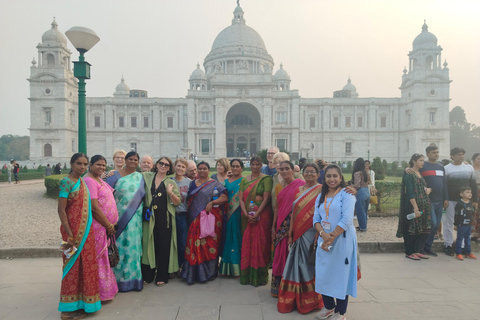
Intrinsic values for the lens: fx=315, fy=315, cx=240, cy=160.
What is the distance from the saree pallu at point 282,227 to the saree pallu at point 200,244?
0.93 meters

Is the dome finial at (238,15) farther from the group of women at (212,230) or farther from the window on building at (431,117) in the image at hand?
the group of women at (212,230)

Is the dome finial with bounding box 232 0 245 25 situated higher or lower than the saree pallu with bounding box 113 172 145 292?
higher

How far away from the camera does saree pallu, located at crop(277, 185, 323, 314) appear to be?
3.61m

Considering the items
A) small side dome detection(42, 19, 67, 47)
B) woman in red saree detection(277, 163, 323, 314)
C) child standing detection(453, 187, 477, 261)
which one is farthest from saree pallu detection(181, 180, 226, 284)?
small side dome detection(42, 19, 67, 47)

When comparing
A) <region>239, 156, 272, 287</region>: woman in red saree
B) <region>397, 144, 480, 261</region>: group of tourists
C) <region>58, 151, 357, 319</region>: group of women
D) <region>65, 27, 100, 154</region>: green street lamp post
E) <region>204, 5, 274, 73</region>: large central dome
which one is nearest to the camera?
<region>58, 151, 357, 319</region>: group of women

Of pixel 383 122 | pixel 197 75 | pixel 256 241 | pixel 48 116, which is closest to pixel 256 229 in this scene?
pixel 256 241

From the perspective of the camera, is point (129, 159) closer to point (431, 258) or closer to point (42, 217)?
point (431, 258)

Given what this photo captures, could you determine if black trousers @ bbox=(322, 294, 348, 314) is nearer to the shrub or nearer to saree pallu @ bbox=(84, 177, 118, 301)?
saree pallu @ bbox=(84, 177, 118, 301)

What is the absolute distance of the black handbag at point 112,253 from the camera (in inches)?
153

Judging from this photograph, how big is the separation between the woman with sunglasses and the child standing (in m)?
4.98

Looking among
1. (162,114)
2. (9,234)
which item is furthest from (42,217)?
(162,114)

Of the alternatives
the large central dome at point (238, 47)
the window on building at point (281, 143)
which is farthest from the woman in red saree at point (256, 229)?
the large central dome at point (238, 47)

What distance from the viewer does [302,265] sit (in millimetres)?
3652

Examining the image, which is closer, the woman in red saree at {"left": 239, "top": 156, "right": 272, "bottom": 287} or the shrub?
the woman in red saree at {"left": 239, "top": 156, "right": 272, "bottom": 287}
